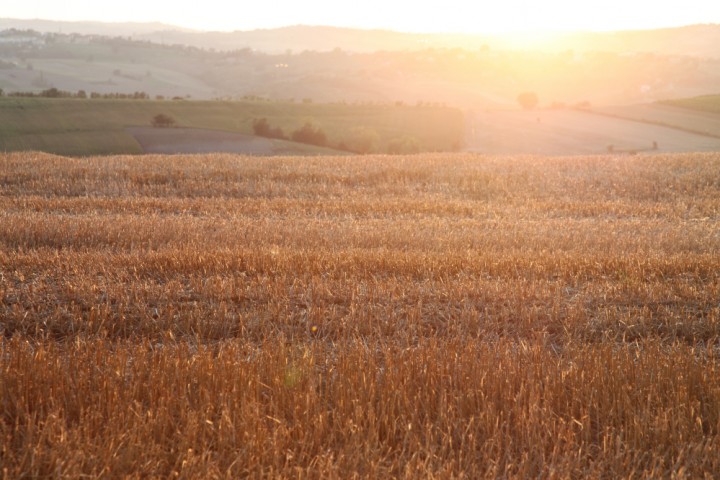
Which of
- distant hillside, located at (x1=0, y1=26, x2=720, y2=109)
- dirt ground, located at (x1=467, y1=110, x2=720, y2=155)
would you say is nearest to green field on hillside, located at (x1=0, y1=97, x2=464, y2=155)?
dirt ground, located at (x1=467, y1=110, x2=720, y2=155)

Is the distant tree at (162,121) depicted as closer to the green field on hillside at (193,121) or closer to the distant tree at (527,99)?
the green field on hillside at (193,121)

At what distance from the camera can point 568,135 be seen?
191 ft

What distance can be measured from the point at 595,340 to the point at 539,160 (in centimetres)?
1895

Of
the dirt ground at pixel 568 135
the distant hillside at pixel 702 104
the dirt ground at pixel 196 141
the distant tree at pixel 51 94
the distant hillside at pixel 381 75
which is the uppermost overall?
the distant hillside at pixel 381 75

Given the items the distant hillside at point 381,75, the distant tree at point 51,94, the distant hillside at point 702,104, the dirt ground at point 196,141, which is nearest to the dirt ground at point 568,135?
the distant hillside at point 702,104

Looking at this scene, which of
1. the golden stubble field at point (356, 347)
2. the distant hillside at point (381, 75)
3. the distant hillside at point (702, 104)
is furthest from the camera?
the distant hillside at point (381, 75)

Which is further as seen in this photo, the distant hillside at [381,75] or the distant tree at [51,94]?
the distant hillside at [381,75]

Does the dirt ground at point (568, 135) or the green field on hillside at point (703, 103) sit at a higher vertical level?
the green field on hillside at point (703, 103)

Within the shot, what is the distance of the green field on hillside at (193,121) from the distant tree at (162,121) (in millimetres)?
648

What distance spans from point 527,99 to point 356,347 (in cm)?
10224

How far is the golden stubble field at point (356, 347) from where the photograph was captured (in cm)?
400

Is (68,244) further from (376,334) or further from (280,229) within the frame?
(376,334)

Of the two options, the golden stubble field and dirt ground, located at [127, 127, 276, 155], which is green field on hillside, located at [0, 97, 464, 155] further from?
the golden stubble field

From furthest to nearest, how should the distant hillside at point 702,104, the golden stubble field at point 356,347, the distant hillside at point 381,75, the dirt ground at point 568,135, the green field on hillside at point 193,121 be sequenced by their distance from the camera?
1. the distant hillside at point 381,75
2. the distant hillside at point 702,104
3. the green field on hillside at point 193,121
4. the dirt ground at point 568,135
5. the golden stubble field at point 356,347
